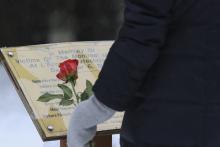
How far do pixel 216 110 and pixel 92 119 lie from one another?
27 centimetres

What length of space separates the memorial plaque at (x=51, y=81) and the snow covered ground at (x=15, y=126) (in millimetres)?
1419

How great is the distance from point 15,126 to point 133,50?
3289mm

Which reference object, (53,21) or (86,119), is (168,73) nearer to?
(86,119)

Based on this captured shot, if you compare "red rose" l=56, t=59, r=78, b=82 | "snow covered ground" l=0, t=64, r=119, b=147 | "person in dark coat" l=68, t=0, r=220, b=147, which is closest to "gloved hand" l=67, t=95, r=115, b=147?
"person in dark coat" l=68, t=0, r=220, b=147

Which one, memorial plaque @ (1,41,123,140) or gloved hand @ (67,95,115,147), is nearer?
gloved hand @ (67,95,115,147)

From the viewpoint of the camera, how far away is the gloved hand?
4.93ft

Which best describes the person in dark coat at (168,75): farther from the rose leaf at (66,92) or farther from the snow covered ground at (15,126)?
the snow covered ground at (15,126)

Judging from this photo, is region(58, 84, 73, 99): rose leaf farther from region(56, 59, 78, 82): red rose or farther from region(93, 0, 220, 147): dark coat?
region(93, 0, 220, 147): dark coat

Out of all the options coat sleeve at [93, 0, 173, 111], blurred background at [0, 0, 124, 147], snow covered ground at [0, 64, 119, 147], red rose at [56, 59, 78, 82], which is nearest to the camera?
coat sleeve at [93, 0, 173, 111]

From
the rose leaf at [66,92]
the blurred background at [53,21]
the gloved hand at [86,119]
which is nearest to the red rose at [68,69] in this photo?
the rose leaf at [66,92]

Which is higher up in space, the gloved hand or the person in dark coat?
the person in dark coat

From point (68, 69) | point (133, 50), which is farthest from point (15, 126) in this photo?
point (133, 50)

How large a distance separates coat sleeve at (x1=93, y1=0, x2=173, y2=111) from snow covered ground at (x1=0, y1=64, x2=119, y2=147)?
2572 mm

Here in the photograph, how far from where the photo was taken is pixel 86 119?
1524 mm
